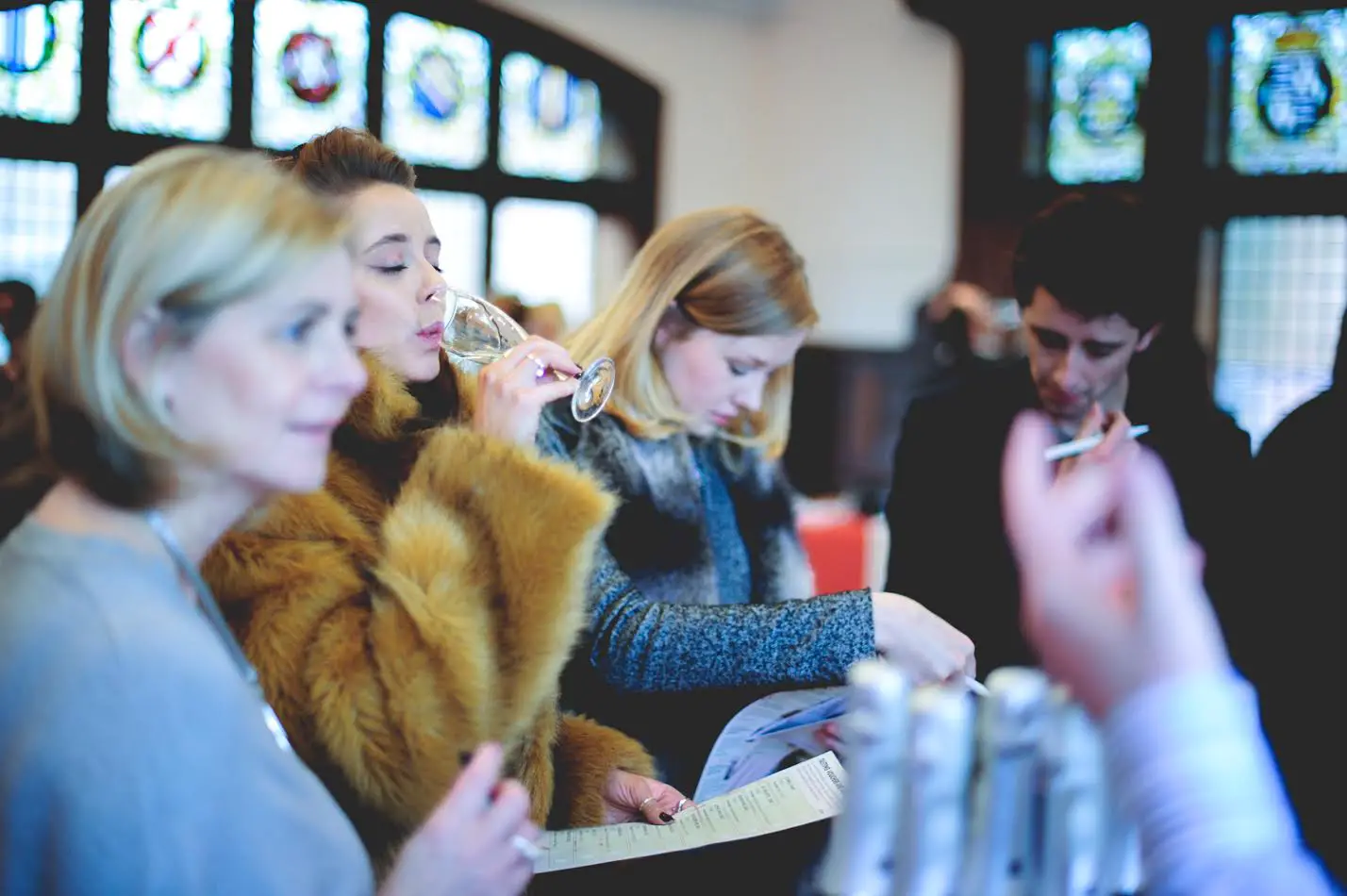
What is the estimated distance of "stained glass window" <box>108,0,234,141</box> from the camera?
584 cm

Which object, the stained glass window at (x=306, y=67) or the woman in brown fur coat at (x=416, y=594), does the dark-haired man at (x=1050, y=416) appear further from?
the stained glass window at (x=306, y=67)

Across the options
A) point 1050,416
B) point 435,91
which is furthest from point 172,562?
point 435,91

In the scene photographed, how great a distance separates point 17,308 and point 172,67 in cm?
230

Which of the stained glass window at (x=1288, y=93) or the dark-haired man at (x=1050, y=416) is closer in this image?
the dark-haired man at (x=1050, y=416)

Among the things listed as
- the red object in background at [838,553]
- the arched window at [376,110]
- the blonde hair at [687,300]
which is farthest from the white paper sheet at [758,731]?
the arched window at [376,110]

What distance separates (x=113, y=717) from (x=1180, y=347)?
207 cm

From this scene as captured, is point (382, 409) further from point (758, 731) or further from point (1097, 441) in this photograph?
point (1097, 441)

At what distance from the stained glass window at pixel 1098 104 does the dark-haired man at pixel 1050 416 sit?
4439mm

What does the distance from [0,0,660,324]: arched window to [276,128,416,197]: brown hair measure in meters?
3.77

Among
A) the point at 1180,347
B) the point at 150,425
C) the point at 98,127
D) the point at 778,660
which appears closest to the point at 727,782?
the point at 778,660

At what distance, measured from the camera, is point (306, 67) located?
6.29 meters

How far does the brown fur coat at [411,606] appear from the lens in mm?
1194

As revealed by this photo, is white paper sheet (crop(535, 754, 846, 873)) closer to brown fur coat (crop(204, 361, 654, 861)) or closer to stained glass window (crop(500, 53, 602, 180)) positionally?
brown fur coat (crop(204, 361, 654, 861))

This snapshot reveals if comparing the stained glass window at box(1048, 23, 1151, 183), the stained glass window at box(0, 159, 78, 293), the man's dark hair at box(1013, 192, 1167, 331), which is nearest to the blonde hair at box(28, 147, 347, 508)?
the man's dark hair at box(1013, 192, 1167, 331)
